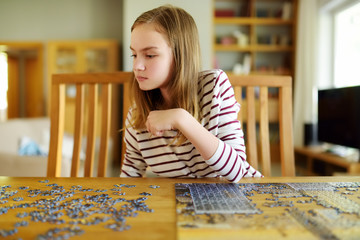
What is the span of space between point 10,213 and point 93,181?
29 cm

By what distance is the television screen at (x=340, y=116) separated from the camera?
3.15 m

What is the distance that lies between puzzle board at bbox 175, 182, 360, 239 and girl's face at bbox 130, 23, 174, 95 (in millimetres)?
361

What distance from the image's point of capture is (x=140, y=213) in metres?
0.64

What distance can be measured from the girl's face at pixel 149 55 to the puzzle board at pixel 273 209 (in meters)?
0.36

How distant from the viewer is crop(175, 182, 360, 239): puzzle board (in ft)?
1.78

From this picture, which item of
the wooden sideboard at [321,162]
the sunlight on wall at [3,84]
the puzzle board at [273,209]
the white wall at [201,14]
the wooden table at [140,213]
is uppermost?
the white wall at [201,14]

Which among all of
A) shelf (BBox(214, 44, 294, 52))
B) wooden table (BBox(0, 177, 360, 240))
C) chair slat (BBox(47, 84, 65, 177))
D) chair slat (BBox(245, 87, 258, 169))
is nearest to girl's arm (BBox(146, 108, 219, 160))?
wooden table (BBox(0, 177, 360, 240))

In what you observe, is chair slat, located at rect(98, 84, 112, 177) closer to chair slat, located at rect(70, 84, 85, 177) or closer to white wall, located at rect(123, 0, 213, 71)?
chair slat, located at rect(70, 84, 85, 177)

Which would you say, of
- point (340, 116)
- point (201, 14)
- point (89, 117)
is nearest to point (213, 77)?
point (89, 117)

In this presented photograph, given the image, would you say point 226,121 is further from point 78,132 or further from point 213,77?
point 78,132

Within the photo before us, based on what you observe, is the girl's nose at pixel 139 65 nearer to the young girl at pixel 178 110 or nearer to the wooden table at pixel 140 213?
the young girl at pixel 178 110

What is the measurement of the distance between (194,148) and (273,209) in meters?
0.50

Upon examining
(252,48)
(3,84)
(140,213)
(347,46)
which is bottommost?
(140,213)

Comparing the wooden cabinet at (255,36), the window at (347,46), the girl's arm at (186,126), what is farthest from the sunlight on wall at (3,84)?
the girl's arm at (186,126)
